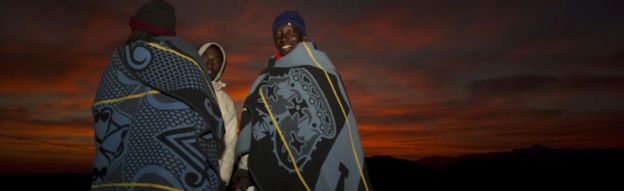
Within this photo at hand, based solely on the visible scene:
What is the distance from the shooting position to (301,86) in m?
3.88

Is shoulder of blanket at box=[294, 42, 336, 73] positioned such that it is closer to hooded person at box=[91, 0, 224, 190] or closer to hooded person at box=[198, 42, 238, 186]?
hooded person at box=[198, 42, 238, 186]

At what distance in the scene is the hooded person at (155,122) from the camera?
8.05ft

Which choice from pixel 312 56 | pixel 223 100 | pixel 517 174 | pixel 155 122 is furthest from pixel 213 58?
pixel 517 174

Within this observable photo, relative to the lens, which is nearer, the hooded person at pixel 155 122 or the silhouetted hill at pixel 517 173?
the hooded person at pixel 155 122

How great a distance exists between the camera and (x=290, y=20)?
4383mm

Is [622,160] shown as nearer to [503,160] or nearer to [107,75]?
[503,160]

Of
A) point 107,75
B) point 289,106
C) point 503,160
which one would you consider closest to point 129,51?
point 107,75

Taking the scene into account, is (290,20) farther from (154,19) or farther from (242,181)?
(154,19)

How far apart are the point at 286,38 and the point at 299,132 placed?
98 centimetres

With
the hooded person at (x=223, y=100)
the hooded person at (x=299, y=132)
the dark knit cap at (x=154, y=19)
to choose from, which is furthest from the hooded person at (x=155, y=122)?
the hooded person at (x=223, y=100)

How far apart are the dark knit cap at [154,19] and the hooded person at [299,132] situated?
114 cm

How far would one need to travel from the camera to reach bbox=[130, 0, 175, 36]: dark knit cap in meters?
2.80

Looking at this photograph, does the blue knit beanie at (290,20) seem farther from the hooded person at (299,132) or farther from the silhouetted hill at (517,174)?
the silhouetted hill at (517,174)

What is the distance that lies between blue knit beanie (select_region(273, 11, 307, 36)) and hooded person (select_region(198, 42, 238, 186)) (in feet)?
3.61
